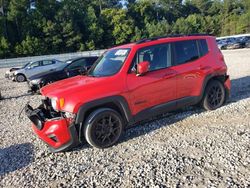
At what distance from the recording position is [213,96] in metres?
6.84

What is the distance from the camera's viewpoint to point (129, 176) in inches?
161

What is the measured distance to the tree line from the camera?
51688 mm

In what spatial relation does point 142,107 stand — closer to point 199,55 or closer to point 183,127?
point 183,127

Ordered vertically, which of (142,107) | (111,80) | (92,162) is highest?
(111,80)

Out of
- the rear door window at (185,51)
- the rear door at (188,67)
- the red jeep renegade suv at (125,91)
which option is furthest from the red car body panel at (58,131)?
the rear door window at (185,51)

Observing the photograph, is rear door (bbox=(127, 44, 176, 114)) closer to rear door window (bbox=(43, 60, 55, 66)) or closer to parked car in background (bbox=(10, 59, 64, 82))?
parked car in background (bbox=(10, 59, 64, 82))

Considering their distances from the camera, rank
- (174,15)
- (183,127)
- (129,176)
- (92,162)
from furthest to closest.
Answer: (174,15)
(183,127)
(92,162)
(129,176)

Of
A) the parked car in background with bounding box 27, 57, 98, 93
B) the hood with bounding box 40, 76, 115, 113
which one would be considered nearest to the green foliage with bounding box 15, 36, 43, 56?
the parked car in background with bounding box 27, 57, 98, 93

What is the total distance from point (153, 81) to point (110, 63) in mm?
992

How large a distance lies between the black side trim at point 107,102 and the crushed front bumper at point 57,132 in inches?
8.4

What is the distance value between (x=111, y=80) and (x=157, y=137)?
1449 millimetres

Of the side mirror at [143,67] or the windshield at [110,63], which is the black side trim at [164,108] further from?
the windshield at [110,63]

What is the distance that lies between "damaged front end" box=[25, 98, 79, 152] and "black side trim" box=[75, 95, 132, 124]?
0.15 meters

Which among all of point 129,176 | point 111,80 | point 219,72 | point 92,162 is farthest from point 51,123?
point 219,72
